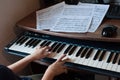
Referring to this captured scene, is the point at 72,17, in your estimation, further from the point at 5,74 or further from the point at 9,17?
the point at 5,74

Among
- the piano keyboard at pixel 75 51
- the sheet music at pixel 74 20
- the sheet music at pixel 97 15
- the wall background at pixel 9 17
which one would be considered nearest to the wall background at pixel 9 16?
the wall background at pixel 9 17

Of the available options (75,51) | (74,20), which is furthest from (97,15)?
(75,51)

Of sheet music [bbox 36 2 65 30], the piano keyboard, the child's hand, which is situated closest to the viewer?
the piano keyboard

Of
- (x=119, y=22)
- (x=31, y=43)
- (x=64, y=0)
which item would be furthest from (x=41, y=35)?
(x=119, y=22)

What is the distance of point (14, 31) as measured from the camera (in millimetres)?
1542

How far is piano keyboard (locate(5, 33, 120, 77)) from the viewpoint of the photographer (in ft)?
3.65

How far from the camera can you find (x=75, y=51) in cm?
124

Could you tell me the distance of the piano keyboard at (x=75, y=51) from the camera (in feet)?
3.65

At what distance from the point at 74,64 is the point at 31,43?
1.09ft

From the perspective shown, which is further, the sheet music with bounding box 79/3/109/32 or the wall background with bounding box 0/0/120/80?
the wall background with bounding box 0/0/120/80

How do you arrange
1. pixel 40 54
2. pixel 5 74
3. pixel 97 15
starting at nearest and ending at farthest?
pixel 5 74 → pixel 40 54 → pixel 97 15

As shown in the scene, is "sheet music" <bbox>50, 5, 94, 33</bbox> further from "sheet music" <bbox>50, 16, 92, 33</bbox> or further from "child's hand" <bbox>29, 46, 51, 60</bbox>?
"child's hand" <bbox>29, 46, 51, 60</bbox>

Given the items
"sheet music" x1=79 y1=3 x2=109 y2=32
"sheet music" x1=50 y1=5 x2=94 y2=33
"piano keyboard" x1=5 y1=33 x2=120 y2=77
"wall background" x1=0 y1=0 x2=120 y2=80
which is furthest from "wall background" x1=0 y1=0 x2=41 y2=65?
"sheet music" x1=79 y1=3 x2=109 y2=32

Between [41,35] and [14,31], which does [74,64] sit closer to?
[41,35]
